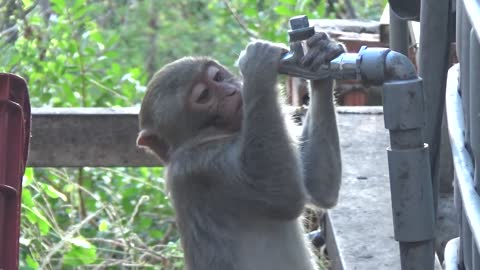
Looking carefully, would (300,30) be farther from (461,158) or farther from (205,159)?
(205,159)

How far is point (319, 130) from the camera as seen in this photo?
157 inches

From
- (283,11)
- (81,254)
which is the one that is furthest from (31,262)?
(283,11)

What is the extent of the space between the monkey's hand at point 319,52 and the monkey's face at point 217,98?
2.56ft

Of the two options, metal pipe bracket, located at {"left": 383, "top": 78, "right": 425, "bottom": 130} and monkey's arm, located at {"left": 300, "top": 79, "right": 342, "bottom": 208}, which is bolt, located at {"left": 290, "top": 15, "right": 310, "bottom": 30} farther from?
monkey's arm, located at {"left": 300, "top": 79, "right": 342, "bottom": 208}

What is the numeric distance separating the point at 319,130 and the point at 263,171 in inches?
16.5

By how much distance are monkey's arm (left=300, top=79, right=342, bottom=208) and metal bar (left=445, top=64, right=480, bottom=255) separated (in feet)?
3.22

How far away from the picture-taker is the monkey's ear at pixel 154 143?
3920 mm

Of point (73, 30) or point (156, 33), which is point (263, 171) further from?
point (156, 33)

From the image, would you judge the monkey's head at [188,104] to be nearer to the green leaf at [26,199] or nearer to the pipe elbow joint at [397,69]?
the pipe elbow joint at [397,69]

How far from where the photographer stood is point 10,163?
335 cm

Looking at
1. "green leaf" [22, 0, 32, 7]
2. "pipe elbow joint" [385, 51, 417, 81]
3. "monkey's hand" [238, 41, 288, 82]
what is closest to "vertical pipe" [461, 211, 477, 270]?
"pipe elbow joint" [385, 51, 417, 81]

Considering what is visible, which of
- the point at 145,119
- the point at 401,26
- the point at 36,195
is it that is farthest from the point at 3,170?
the point at 36,195

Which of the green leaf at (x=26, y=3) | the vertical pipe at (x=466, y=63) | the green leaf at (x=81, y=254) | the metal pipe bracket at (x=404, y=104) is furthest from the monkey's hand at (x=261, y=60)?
the green leaf at (x=26, y=3)

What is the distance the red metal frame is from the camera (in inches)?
129
